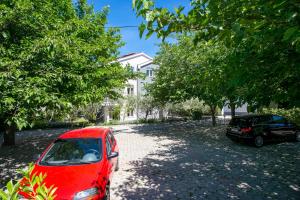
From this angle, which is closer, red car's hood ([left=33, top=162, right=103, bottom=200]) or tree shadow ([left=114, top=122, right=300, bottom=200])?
red car's hood ([left=33, top=162, right=103, bottom=200])

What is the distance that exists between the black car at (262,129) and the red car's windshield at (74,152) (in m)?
9.37

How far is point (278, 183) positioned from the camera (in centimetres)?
732

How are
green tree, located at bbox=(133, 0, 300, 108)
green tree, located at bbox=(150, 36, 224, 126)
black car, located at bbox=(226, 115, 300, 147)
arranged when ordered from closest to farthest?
green tree, located at bbox=(133, 0, 300, 108)
black car, located at bbox=(226, 115, 300, 147)
green tree, located at bbox=(150, 36, 224, 126)

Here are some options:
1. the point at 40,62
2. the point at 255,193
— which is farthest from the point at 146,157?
the point at 40,62

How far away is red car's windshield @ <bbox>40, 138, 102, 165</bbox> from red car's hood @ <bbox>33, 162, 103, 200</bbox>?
27cm

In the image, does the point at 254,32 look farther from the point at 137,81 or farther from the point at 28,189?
the point at 137,81

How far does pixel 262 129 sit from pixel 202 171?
20.4 feet

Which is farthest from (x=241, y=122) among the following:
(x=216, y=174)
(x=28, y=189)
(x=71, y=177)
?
(x=28, y=189)

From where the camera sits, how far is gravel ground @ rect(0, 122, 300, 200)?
669 centimetres

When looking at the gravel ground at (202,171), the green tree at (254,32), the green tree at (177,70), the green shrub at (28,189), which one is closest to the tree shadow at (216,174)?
the gravel ground at (202,171)

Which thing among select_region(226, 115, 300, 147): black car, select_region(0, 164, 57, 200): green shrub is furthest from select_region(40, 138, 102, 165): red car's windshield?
select_region(226, 115, 300, 147): black car

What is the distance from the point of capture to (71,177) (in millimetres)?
5211

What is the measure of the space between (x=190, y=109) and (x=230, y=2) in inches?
1250

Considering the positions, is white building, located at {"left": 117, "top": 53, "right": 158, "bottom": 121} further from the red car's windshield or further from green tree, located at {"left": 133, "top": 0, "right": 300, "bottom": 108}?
green tree, located at {"left": 133, "top": 0, "right": 300, "bottom": 108}
